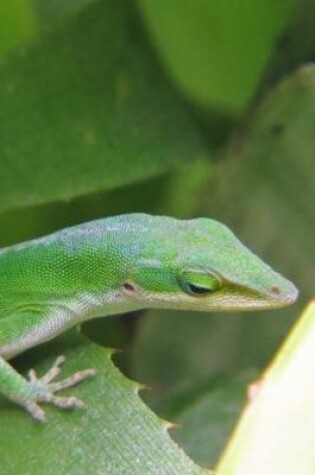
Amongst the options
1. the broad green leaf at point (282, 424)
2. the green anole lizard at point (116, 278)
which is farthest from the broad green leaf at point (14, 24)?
the broad green leaf at point (282, 424)

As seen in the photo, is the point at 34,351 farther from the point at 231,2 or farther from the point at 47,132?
the point at 231,2

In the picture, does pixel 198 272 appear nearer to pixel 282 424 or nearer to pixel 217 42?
pixel 217 42

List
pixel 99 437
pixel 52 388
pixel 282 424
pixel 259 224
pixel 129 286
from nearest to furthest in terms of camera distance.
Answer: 1. pixel 282 424
2. pixel 99 437
3. pixel 52 388
4. pixel 129 286
5. pixel 259 224

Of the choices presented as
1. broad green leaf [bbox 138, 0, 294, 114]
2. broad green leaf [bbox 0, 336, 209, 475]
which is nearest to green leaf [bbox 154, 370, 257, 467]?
broad green leaf [bbox 0, 336, 209, 475]

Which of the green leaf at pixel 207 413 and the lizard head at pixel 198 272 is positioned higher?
the lizard head at pixel 198 272

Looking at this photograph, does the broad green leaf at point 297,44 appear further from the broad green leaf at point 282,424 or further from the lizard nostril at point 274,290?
the broad green leaf at point 282,424

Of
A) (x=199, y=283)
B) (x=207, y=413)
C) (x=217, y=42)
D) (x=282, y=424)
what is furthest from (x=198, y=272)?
(x=282, y=424)

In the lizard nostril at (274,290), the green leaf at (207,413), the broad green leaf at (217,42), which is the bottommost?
the green leaf at (207,413)

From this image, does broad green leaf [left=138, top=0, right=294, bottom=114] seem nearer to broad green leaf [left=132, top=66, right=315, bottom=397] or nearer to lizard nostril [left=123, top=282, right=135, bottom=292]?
broad green leaf [left=132, top=66, right=315, bottom=397]

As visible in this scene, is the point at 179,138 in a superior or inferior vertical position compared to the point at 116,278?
superior
